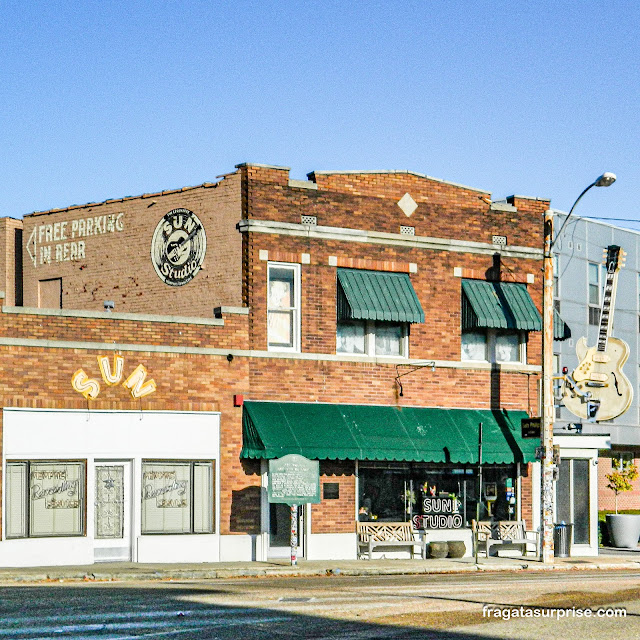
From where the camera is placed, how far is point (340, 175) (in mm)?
30078

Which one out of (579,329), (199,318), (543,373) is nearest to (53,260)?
(199,318)

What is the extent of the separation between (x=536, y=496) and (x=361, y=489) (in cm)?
556

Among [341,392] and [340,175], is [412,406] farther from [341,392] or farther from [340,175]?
[340,175]

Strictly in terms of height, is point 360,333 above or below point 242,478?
above

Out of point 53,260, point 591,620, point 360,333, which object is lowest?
point 591,620

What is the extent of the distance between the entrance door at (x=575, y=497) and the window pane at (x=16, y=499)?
48.9ft

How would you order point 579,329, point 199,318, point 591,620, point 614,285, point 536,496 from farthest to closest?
1. point 579,329
2. point 614,285
3. point 536,496
4. point 199,318
5. point 591,620

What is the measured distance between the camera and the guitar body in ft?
114

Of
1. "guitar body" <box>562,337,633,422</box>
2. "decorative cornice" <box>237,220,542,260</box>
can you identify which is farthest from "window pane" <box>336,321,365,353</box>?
"guitar body" <box>562,337,633,422</box>

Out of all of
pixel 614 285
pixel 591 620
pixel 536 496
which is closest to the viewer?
pixel 591 620

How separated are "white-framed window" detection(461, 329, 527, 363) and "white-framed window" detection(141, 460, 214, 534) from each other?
26.8 ft

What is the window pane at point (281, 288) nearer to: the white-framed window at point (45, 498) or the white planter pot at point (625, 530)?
the white-framed window at point (45, 498)

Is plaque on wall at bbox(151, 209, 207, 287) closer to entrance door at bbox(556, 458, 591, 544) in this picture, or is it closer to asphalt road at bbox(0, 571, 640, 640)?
asphalt road at bbox(0, 571, 640, 640)

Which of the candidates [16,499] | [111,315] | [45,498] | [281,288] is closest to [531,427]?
[281,288]
